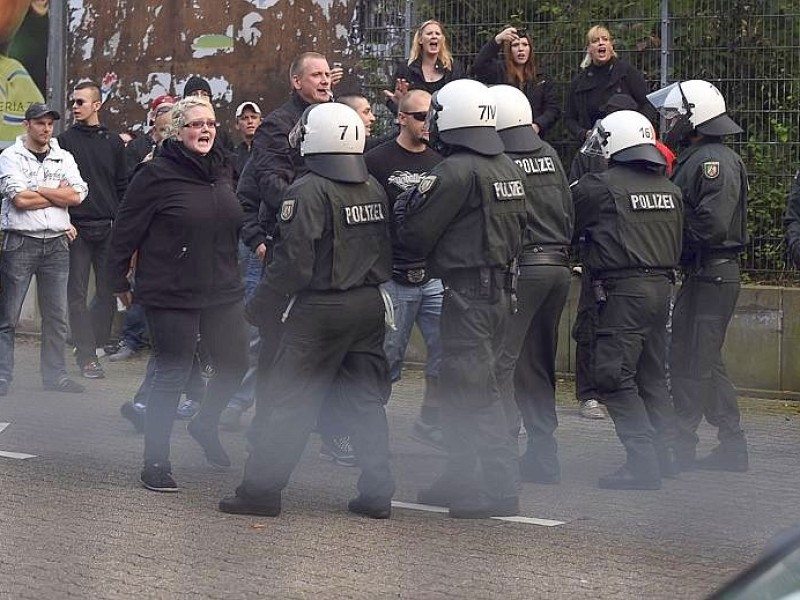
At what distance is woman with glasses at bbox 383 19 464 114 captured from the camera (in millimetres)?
11734

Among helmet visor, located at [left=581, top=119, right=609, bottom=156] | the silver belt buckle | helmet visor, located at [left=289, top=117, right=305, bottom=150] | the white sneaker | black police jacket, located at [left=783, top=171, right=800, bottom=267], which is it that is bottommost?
the white sneaker

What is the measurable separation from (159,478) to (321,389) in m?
1.08

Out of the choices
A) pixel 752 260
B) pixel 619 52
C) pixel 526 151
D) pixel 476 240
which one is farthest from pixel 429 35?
pixel 476 240

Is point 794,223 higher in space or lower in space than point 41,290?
higher

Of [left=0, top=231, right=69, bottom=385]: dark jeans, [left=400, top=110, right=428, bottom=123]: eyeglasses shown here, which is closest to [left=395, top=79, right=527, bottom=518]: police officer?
Answer: [left=400, top=110, right=428, bottom=123]: eyeglasses

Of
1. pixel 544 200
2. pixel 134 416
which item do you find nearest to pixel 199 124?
pixel 544 200

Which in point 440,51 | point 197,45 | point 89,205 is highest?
point 197,45

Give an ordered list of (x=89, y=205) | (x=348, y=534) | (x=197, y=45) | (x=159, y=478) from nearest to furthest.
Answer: (x=348, y=534) < (x=159, y=478) < (x=89, y=205) < (x=197, y=45)

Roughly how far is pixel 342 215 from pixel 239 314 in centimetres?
126

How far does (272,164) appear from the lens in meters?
8.90

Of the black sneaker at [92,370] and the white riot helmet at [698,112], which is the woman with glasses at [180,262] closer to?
the white riot helmet at [698,112]

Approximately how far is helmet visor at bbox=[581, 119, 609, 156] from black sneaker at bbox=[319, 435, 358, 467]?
201 centimetres

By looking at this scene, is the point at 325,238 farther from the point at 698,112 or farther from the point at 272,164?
the point at 698,112

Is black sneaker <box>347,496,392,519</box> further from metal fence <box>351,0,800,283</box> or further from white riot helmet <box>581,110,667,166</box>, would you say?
metal fence <box>351,0,800,283</box>
